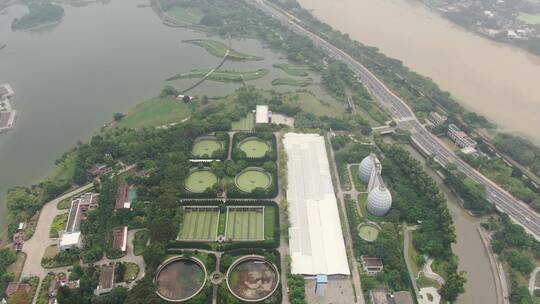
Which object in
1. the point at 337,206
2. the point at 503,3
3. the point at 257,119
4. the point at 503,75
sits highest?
the point at 503,3

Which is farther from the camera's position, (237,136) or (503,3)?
(503,3)

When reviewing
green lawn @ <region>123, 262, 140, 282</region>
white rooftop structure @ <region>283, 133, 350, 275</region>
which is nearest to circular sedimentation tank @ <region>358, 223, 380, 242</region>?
white rooftop structure @ <region>283, 133, 350, 275</region>

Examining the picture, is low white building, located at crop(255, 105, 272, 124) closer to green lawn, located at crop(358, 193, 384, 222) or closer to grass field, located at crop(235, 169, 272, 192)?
grass field, located at crop(235, 169, 272, 192)

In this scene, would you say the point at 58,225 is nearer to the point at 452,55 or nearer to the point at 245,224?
the point at 245,224

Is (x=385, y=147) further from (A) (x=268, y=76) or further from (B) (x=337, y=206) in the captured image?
(A) (x=268, y=76)

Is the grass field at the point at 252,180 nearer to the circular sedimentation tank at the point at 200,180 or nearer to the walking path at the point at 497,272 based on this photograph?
the circular sedimentation tank at the point at 200,180

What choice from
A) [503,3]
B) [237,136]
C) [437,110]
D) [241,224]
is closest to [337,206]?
[241,224]
